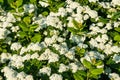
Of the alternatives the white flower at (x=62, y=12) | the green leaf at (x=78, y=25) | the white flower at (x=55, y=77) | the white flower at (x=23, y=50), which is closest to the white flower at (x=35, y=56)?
the white flower at (x=23, y=50)

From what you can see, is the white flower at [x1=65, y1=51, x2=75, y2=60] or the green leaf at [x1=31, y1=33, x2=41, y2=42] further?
the green leaf at [x1=31, y1=33, x2=41, y2=42]

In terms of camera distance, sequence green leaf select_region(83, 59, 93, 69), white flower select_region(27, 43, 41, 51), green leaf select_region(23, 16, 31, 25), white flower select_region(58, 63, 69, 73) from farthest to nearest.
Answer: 1. green leaf select_region(23, 16, 31, 25)
2. white flower select_region(27, 43, 41, 51)
3. white flower select_region(58, 63, 69, 73)
4. green leaf select_region(83, 59, 93, 69)

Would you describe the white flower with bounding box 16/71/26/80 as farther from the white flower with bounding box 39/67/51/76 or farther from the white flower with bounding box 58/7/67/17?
the white flower with bounding box 58/7/67/17

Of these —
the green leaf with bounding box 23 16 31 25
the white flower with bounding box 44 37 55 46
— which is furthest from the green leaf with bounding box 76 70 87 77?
the green leaf with bounding box 23 16 31 25

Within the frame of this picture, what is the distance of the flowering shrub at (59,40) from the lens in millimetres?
4941

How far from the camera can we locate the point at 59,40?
18.4ft

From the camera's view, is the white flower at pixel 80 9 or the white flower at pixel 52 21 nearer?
the white flower at pixel 52 21

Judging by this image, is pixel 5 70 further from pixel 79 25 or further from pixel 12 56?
pixel 79 25

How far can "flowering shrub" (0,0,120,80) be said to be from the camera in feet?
16.2

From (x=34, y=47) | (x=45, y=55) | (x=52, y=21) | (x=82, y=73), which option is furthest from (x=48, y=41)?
(x=82, y=73)

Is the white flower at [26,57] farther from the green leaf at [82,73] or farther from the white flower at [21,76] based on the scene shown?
the green leaf at [82,73]

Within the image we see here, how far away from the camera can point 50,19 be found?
239 inches

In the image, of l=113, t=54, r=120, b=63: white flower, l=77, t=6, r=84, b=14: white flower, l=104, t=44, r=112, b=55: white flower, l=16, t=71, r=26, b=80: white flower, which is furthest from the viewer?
l=77, t=6, r=84, b=14: white flower

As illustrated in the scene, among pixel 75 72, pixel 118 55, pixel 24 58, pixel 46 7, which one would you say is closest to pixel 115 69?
pixel 118 55
